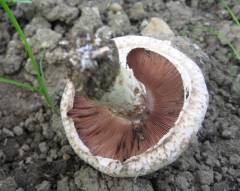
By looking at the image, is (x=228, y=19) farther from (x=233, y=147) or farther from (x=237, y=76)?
(x=233, y=147)

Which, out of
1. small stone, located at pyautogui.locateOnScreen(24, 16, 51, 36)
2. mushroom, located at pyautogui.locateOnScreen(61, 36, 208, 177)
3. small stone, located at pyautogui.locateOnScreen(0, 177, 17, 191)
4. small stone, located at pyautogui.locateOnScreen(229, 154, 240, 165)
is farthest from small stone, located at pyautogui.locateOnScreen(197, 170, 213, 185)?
small stone, located at pyautogui.locateOnScreen(24, 16, 51, 36)

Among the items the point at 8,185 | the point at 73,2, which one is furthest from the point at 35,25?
the point at 8,185

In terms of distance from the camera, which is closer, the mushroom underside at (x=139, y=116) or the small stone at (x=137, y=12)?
the mushroom underside at (x=139, y=116)

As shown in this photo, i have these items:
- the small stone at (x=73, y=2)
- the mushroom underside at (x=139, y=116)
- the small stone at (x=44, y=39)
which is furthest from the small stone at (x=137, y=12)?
the mushroom underside at (x=139, y=116)

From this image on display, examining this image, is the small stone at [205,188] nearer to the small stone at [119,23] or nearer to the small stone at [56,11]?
the small stone at [119,23]

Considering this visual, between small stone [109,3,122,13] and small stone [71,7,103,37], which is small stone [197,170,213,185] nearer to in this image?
small stone [71,7,103,37]

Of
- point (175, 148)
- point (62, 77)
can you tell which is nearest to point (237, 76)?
point (175, 148)

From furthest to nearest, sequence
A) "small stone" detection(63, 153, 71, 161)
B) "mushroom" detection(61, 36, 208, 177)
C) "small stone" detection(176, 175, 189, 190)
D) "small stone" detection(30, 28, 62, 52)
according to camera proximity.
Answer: "small stone" detection(30, 28, 62, 52)
"small stone" detection(63, 153, 71, 161)
"small stone" detection(176, 175, 189, 190)
"mushroom" detection(61, 36, 208, 177)
